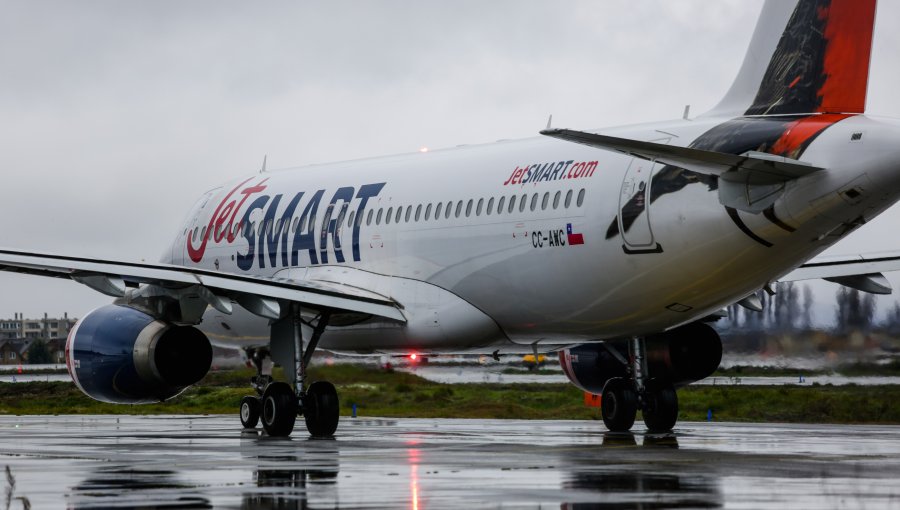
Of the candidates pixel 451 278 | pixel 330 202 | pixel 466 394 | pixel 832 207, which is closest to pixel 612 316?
pixel 451 278

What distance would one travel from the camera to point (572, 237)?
20.1 meters

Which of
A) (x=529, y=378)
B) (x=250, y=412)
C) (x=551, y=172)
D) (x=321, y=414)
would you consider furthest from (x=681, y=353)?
(x=529, y=378)

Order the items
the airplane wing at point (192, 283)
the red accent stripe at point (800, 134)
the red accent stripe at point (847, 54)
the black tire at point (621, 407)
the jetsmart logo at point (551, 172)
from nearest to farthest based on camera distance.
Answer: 1. the red accent stripe at point (800, 134)
2. the red accent stripe at point (847, 54)
3. the jetsmart logo at point (551, 172)
4. the airplane wing at point (192, 283)
5. the black tire at point (621, 407)

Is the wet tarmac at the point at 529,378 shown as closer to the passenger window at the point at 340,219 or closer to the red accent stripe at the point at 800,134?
the passenger window at the point at 340,219

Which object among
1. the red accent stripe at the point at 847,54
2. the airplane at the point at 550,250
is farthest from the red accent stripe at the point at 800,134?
the red accent stripe at the point at 847,54

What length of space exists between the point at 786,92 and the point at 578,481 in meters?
7.70

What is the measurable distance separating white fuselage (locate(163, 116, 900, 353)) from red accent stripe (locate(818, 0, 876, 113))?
2.27 ft

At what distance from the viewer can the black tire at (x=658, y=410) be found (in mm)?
22734

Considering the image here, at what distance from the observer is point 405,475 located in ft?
44.8

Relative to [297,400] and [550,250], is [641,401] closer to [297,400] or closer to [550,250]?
[550,250]

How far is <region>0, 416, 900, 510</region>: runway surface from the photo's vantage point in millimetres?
11289

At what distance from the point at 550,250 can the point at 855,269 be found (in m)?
5.99

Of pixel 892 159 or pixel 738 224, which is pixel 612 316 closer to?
pixel 738 224

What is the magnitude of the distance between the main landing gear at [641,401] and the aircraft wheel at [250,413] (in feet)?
21.7
